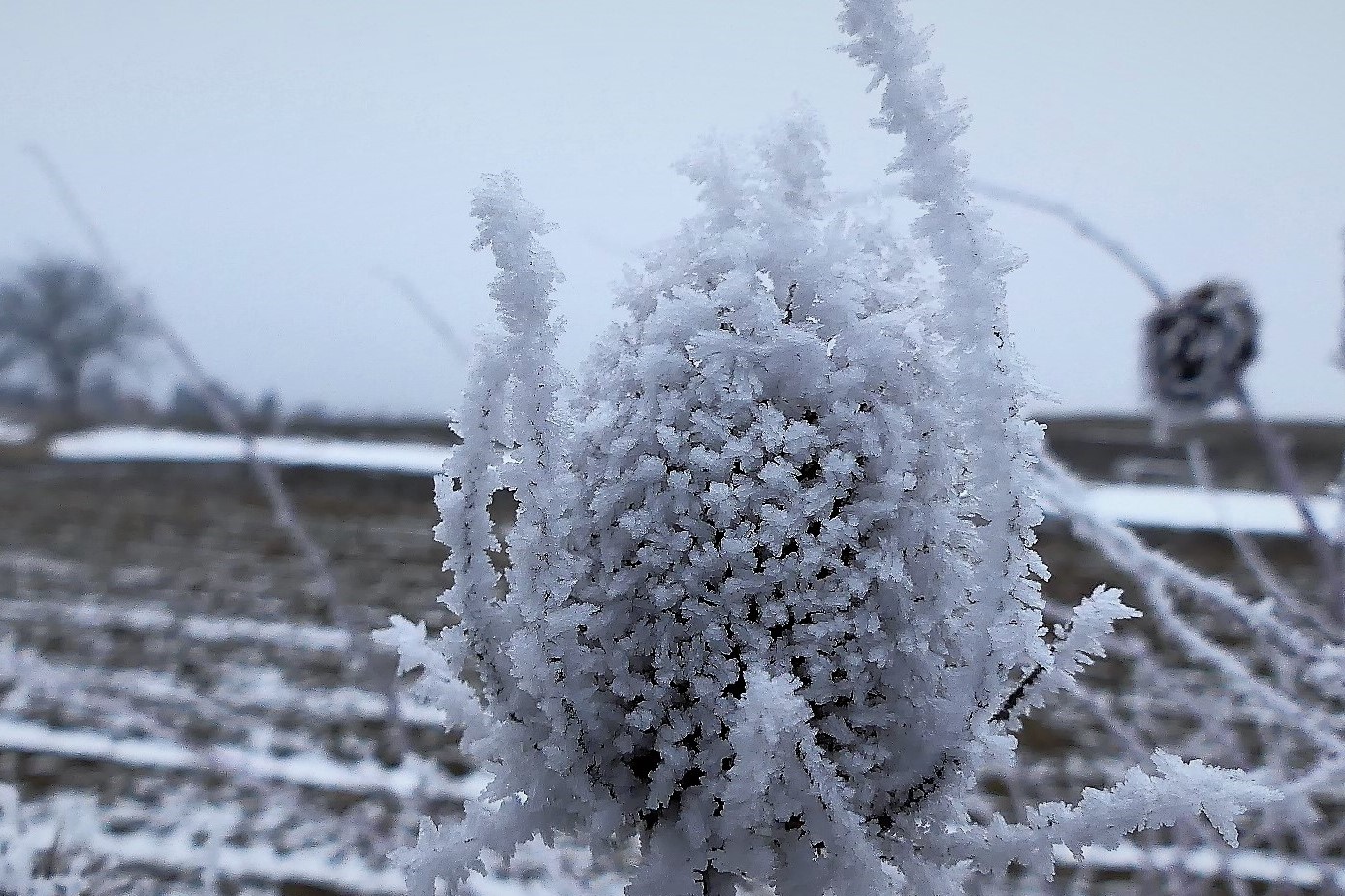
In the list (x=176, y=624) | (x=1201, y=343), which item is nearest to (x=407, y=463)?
(x=176, y=624)

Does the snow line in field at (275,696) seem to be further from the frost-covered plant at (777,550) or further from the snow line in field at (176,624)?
the frost-covered plant at (777,550)

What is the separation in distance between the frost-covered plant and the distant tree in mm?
28116

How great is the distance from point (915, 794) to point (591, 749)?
0.69 ft

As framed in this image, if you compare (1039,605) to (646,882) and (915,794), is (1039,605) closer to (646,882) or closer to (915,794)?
(915,794)

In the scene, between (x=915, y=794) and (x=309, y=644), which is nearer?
(x=915, y=794)

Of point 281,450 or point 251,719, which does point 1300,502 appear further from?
point 281,450

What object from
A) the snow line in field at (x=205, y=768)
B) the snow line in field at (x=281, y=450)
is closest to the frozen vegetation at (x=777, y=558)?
the snow line in field at (x=205, y=768)

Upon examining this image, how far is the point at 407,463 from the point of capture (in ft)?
53.9

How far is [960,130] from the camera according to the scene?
1.86ft

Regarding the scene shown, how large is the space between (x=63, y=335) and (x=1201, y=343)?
30351 millimetres

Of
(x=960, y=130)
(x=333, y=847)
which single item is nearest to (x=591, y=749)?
(x=960, y=130)

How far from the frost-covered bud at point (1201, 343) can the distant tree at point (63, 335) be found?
27800 millimetres

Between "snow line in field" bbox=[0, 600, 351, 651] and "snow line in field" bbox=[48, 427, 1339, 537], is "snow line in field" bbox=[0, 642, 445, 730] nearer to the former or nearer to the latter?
"snow line in field" bbox=[0, 600, 351, 651]

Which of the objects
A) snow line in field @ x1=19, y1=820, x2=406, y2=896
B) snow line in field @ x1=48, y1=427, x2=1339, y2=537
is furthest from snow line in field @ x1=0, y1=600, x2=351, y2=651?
snow line in field @ x1=19, y1=820, x2=406, y2=896
